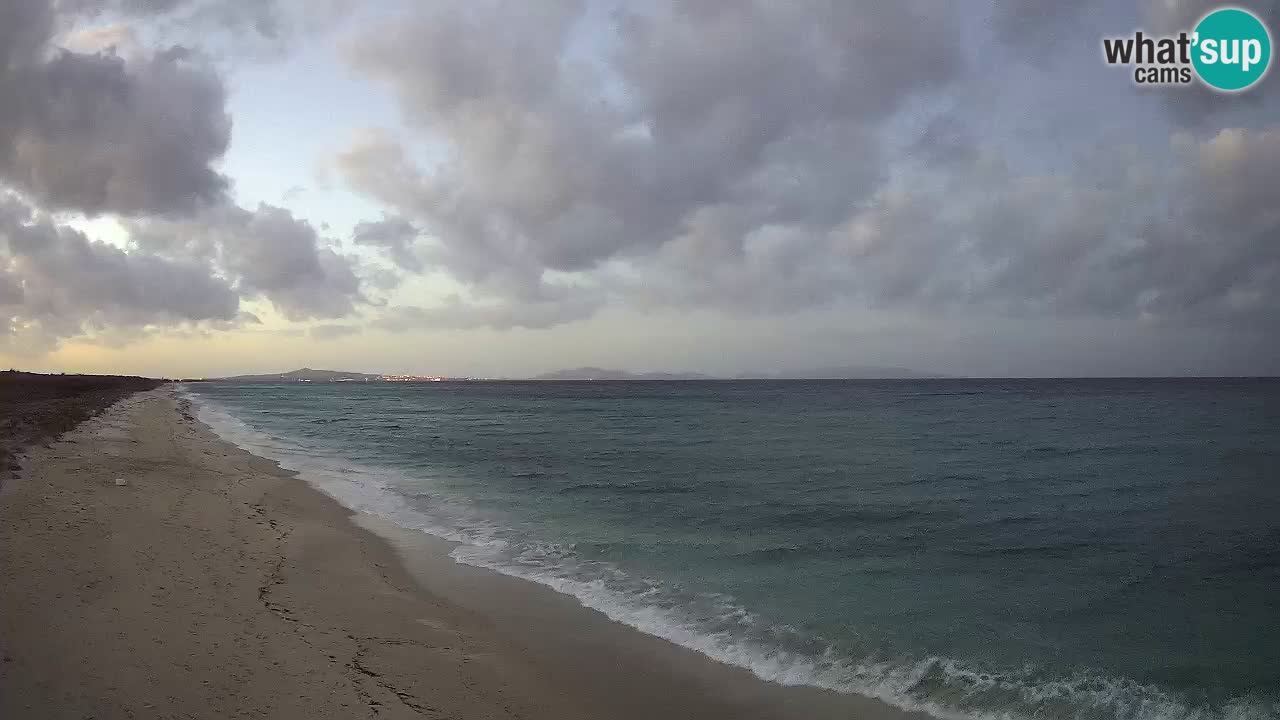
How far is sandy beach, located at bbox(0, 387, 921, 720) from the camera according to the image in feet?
22.7

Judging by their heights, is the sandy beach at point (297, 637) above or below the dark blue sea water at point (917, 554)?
above

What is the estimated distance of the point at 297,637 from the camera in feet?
28.0

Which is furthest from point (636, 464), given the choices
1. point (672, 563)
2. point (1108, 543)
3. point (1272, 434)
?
point (1272, 434)

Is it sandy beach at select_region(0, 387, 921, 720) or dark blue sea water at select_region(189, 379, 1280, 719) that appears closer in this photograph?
sandy beach at select_region(0, 387, 921, 720)

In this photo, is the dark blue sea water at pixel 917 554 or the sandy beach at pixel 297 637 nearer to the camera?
the sandy beach at pixel 297 637

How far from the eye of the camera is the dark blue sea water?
28.6 ft

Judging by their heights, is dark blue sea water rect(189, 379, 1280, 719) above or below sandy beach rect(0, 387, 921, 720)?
below

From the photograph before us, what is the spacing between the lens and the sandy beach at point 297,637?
22.7 ft

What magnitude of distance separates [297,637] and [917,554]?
12.9m

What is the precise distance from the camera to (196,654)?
302 inches

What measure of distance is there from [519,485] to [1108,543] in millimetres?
18586

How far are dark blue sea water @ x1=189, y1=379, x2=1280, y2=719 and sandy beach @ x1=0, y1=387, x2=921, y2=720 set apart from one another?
101 cm

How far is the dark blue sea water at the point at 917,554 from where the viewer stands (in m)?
8.71

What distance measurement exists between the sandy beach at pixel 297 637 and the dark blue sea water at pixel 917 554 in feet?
3.31
